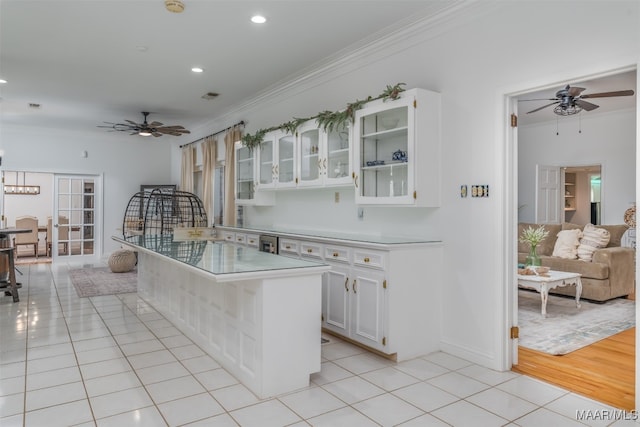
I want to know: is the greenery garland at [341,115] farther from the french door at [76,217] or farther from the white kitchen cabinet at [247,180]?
the french door at [76,217]

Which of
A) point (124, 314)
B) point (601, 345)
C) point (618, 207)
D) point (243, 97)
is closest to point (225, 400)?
point (124, 314)

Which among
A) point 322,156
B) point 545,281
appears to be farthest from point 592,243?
point 322,156

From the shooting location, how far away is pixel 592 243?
576 centimetres

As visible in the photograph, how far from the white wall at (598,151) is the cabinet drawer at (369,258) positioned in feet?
18.5

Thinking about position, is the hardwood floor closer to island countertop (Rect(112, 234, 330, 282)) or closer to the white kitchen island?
the white kitchen island

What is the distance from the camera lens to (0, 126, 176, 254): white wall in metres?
8.39

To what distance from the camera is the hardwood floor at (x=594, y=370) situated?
106 inches

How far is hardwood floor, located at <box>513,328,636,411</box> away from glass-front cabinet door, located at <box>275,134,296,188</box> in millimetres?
2977

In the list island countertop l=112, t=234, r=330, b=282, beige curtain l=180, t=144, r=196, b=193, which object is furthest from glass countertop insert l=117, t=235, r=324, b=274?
beige curtain l=180, t=144, r=196, b=193

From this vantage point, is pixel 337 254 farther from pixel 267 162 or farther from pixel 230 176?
pixel 230 176

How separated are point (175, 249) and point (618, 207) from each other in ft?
23.1

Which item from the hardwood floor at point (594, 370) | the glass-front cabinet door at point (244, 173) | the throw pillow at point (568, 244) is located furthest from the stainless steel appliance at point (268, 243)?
the throw pillow at point (568, 244)

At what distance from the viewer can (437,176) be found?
3488 mm

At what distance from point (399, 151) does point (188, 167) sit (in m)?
6.21
